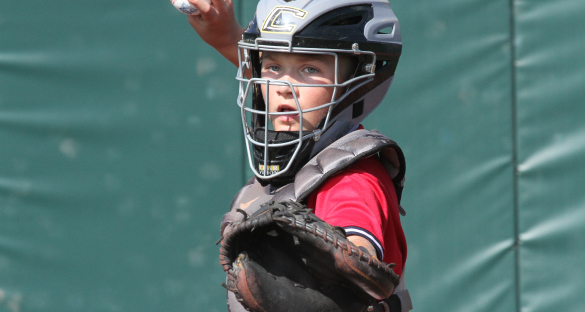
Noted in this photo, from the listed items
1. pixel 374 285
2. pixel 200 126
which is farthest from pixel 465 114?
pixel 374 285

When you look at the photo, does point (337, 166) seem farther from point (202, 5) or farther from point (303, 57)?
point (202, 5)

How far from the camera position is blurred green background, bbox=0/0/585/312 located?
9.30 ft

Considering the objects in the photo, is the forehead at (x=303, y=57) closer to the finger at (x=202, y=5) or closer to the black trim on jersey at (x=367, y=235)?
the finger at (x=202, y=5)

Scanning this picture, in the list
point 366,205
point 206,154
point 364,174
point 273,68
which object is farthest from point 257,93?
point 206,154

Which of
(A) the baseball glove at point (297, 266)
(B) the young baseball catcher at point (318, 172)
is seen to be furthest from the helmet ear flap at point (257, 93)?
(A) the baseball glove at point (297, 266)

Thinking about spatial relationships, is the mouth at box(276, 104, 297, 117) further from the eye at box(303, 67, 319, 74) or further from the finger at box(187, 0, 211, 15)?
the finger at box(187, 0, 211, 15)

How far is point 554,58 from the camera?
3201 mm

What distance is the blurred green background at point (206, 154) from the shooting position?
2.83 m

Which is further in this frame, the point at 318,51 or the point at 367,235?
the point at 318,51

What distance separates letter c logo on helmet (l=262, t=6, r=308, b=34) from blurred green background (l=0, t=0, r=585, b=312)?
1.44 meters

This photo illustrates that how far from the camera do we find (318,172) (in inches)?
56.4

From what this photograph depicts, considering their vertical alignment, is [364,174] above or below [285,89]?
below

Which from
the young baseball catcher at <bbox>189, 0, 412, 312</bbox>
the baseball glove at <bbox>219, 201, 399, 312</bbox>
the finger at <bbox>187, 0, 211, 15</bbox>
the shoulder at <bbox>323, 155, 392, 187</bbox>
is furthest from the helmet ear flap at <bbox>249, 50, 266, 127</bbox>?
the baseball glove at <bbox>219, 201, 399, 312</bbox>

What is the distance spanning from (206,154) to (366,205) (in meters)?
1.85
